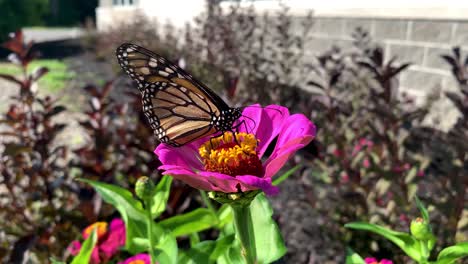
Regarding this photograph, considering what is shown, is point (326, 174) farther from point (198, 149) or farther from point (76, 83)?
point (76, 83)

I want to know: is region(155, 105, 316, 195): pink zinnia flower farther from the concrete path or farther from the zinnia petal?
the concrete path

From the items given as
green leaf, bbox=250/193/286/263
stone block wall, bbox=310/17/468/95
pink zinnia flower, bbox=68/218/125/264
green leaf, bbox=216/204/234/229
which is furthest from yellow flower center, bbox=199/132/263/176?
stone block wall, bbox=310/17/468/95

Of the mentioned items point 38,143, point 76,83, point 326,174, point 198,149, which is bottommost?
point 76,83

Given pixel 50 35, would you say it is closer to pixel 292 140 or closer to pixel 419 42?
pixel 419 42

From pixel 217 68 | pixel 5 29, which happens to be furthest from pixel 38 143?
pixel 5 29

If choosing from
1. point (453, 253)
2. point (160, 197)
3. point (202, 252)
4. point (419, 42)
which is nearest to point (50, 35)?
point (419, 42)

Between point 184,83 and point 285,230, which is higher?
point 184,83
